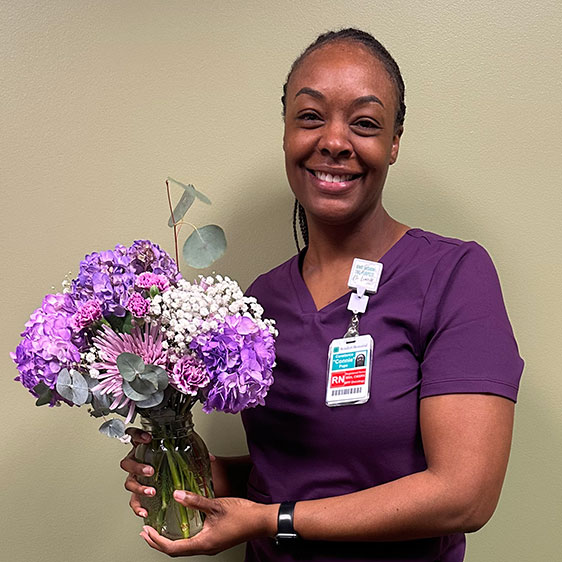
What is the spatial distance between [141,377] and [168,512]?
29 cm

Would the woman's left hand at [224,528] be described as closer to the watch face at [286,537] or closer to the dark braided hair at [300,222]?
the watch face at [286,537]

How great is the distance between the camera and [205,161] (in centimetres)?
184

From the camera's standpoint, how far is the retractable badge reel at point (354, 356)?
132cm

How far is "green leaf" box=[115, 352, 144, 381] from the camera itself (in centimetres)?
112

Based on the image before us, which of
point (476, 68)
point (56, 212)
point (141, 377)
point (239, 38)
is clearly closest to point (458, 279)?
point (141, 377)

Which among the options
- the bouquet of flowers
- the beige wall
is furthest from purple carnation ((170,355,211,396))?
the beige wall

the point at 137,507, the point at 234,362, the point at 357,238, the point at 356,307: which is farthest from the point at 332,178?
the point at 137,507

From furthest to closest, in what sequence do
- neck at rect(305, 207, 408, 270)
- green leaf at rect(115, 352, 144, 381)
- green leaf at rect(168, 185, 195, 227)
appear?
neck at rect(305, 207, 408, 270) < green leaf at rect(168, 185, 195, 227) < green leaf at rect(115, 352, 144, 381)

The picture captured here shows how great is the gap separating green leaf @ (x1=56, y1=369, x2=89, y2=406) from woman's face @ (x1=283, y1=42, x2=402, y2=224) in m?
0.55

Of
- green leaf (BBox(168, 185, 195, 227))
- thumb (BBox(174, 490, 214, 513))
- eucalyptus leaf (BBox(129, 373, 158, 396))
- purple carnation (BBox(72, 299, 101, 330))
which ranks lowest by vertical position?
thumb (BBox(174, 490, 214, 513))

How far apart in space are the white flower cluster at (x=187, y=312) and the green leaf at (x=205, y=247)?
10 centimetres

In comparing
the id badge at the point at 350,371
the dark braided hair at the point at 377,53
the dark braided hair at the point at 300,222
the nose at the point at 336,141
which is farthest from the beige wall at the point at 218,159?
the id badge at the point at 350,371

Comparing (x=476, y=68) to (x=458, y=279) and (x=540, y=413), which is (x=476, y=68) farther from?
(x=540, y=413)

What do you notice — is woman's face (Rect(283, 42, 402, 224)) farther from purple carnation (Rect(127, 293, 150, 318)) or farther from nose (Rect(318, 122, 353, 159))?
purple carnation (Rect(127, 293, 150, 318))
